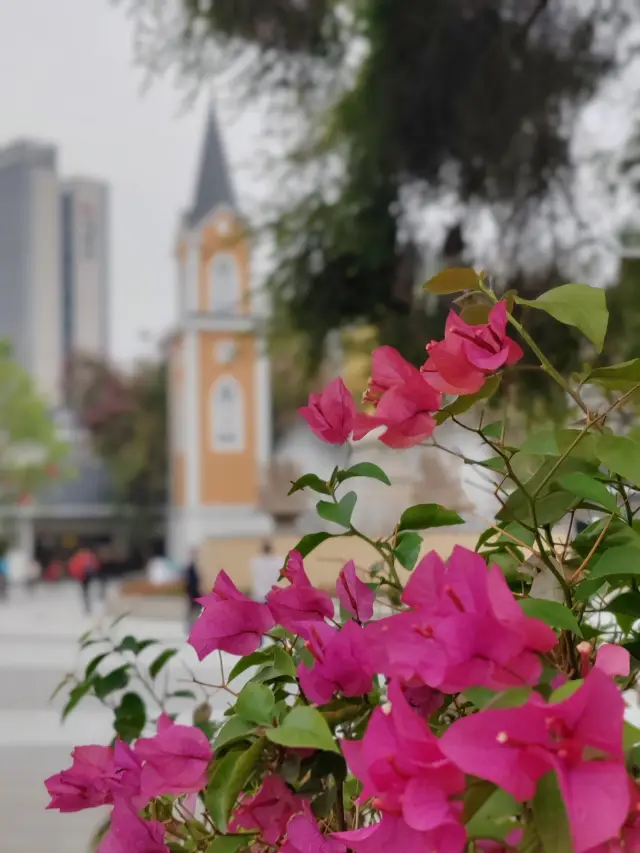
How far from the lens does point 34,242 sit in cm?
1152

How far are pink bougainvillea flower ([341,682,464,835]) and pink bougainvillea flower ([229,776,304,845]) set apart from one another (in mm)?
64

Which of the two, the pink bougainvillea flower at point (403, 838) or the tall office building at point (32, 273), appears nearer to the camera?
the pink bougainvillea flower at point (403, 838)

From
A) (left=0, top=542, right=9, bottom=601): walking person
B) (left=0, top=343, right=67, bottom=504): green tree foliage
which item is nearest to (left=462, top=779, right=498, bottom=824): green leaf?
(left=0, top=542, right=9, bottom=601): walking person

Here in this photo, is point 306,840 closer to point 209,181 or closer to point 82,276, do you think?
point 209,181

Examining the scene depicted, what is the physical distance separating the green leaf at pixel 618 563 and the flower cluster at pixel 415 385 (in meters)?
0.05

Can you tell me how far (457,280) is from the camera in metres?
0.26

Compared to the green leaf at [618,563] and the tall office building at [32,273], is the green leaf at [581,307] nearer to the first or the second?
the green leaf at [618,563]

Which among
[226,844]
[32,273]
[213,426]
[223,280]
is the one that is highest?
[32,273]

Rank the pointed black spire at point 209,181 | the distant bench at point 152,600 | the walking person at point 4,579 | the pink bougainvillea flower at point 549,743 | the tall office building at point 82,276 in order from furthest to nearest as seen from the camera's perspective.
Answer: the tall office building at point 82,276 < the walking person at point 4,579 < the pointed black spire at point 209,181 < the distant bench at point 152,600 < the pink bougainvillea flower at point 549,743

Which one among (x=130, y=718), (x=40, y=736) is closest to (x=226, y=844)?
(x=130, y=718)

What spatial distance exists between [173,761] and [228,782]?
16 mm

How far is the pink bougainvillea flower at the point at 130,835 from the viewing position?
0.23 metres

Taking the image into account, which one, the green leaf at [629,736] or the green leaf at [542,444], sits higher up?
the green leaf at [542,444]

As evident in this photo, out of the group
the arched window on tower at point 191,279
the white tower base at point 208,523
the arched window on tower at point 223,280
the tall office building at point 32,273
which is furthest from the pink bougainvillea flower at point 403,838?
the tall office building at point 32,273
